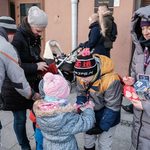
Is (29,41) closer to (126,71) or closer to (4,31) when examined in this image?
(4,31)

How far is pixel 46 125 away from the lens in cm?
214

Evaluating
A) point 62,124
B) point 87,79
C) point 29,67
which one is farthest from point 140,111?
point 29,67

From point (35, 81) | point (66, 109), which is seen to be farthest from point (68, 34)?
point (66, 109)

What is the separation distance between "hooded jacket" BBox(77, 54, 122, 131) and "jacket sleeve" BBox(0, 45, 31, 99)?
0.55 m

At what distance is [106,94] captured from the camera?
2367mm

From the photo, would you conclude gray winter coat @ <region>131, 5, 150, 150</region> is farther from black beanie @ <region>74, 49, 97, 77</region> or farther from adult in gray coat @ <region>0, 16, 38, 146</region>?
adult in gray coat @ <region>0, 16, 38, 146</region>

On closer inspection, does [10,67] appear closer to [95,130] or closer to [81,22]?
[95,130]

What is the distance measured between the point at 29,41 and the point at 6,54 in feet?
2.29

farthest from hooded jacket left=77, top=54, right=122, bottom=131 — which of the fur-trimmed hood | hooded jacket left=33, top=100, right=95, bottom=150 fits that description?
the fur-trimmed hood

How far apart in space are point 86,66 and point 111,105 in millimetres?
419

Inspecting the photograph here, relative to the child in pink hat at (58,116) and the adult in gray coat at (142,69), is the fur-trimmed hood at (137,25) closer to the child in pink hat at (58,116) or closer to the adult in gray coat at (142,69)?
the adult in gray coat at (142,69)

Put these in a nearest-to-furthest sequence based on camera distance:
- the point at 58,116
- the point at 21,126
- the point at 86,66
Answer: the point at 58,116
the point at 86,66
the point at 21,126

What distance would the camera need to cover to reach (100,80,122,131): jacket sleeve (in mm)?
2338

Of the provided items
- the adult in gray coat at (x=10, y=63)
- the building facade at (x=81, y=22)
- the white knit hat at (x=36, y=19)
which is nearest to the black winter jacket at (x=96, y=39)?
the building facade at (x=81, y=22)
